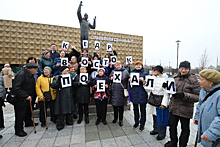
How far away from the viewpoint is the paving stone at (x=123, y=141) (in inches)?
115

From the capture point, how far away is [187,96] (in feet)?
7.83

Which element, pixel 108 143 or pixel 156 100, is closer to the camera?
pixel 108 143

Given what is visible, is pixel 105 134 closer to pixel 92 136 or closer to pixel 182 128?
pixel 92 136

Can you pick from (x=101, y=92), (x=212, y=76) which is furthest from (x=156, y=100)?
(x=101, y=92)

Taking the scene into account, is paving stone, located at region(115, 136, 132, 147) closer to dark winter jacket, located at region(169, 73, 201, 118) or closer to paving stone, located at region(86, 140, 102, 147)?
paving stone, located at region(86, 140, 102, 147)

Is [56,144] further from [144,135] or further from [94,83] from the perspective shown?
[144,135]

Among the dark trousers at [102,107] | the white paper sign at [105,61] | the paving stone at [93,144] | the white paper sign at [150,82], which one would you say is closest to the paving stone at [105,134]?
the paving stone at [93,144]

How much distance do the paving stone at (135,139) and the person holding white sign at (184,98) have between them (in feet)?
3.05

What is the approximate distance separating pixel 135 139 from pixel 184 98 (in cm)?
178

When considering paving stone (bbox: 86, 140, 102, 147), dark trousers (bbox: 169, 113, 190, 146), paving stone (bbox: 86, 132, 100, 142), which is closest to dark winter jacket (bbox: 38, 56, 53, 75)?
paving stone (bbox: 86, 132, 100, 142)

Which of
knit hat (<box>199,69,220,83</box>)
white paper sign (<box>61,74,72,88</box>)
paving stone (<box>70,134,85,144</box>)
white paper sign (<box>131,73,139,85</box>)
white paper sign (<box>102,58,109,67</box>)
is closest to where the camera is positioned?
knit hat (<box>199,69,220,83</box>)

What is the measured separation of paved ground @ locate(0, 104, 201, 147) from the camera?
2.92 metres

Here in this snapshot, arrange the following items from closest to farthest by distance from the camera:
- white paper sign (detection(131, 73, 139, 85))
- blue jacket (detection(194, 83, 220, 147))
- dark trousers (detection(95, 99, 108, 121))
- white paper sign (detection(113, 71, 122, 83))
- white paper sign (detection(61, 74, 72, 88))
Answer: blue jacket (detection(194, 83, 220, 147))
white paper sign (detection(131, 73, 139, 85))
white paper sign (detection(61, 74, 72, 88))
white paper sign (detection(113, 71, 122, 83))
dark trousers (detection(95, 99, 108, 121))

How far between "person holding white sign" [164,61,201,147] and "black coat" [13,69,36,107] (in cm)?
409
